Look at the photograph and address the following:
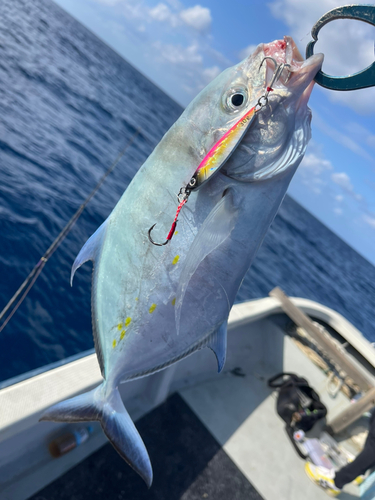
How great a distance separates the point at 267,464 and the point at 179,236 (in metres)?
3.54

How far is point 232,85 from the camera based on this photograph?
1.23m

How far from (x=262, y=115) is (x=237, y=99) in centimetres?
11

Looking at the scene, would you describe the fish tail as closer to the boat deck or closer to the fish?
the fish

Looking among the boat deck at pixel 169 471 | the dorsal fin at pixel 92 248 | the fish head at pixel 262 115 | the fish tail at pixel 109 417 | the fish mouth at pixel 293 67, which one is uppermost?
the fish mouth at pixel 293 67

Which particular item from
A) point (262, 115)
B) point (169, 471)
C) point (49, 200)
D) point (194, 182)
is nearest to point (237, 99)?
point (262, 115)

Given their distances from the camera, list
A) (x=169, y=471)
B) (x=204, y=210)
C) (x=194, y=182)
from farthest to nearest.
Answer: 1. (x=169, y=471)
2. (x=204, y=210)
3. (x=194, y=182)

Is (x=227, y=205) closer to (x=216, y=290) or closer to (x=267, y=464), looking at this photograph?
(x=216, y=290)

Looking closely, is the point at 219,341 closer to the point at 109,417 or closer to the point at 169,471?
the point at 109,417

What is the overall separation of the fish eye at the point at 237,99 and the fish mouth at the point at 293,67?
0.09 metres

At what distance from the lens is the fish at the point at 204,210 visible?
119cm

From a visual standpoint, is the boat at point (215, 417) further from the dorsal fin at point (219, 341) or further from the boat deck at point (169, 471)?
the dorsal fin at point (219, 341)

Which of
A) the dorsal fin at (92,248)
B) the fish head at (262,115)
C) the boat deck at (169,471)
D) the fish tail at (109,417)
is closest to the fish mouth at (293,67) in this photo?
the fish head at (262,115)

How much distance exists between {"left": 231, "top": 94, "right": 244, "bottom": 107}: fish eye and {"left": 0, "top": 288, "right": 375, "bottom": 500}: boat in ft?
6.84

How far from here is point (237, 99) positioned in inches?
47.9
